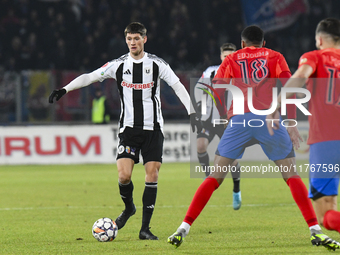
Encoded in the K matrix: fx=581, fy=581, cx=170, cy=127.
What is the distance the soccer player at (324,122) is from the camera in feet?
13.3

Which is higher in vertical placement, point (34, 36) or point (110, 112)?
point (34, 36)

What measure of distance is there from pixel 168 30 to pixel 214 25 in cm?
170

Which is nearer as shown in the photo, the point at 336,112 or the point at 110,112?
the point at 336,112

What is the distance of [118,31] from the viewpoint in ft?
61.7

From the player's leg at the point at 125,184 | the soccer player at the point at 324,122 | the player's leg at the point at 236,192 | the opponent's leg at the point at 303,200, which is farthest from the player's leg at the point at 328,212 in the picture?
the player's leg at the point at 236,192

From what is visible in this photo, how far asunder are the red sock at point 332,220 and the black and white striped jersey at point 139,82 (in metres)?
2.23

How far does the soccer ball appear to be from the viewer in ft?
17.8

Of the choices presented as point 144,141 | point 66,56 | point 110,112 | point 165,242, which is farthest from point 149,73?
point 66,56

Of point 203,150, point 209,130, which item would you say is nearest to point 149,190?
point 203,150

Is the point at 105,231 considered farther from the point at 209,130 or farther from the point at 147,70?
the point at 209,130

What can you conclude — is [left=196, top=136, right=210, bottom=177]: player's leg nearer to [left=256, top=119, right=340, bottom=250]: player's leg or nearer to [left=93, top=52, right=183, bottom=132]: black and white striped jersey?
[left=93, top=52, right=183, bottom=132]: black and white striped jersey

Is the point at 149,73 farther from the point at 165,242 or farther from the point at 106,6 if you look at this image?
the point at 106,6

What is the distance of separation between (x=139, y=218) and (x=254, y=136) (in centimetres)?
251

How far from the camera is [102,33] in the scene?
18797 mm
